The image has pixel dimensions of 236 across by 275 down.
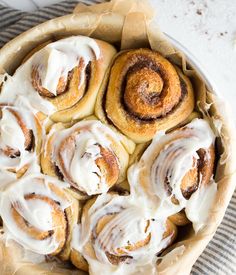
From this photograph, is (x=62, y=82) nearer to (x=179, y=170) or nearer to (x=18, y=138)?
(x=18, y=138)

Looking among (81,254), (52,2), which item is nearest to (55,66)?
(52,2)

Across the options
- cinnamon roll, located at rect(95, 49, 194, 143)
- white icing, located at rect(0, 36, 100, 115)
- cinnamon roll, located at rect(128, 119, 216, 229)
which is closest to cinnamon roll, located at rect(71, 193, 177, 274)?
cinnamon roll, located at rect(128, 119, 216, 229)

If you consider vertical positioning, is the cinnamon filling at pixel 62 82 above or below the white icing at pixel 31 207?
above

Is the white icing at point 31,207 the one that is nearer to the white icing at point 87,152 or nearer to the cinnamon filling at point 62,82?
the white icing at point 87,152

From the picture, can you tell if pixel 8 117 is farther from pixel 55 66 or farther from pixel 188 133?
pixel 188 133

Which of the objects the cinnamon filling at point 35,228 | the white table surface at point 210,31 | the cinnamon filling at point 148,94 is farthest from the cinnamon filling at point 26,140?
the white table surface at point 210,31

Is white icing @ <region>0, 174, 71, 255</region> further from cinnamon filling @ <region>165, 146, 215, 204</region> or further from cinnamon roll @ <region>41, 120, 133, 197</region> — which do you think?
cinnamon filling @ <region>165, 146, 215, 204</region>
